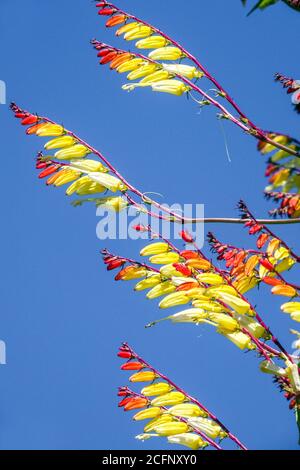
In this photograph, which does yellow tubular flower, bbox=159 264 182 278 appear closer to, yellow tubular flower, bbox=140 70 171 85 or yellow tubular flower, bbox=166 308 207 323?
yellow tubular flower, bbox=166 308 207 323

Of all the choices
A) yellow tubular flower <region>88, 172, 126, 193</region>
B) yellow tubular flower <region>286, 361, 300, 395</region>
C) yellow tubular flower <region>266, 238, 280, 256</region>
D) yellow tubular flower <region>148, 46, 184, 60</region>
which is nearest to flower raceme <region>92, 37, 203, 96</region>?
yellow tubular flower <region>148, 46, 184, 60</region>

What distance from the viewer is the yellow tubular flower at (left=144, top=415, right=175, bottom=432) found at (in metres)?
5.54

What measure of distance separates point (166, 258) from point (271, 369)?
3.92ft

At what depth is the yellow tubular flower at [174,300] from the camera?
5352 millimetres

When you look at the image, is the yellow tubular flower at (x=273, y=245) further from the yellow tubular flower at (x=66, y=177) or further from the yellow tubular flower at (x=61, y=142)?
the yellow tubular flower at (x=61, y=142)

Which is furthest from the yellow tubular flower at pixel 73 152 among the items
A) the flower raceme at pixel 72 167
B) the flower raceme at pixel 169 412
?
the flower raceme at pixel 169 412

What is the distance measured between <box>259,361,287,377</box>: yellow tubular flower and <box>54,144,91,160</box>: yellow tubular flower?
2.33 meters

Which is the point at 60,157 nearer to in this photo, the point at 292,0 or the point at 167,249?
the point at 167,249

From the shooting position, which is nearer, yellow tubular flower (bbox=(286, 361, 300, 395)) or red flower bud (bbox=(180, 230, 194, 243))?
yellow tubular flower (bbox=(286, 361, 300, 395))

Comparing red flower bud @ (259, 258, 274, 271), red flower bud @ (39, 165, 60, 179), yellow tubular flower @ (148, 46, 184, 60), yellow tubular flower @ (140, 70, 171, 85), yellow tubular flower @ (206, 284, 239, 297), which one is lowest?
yellow tubular flower @ (206, 284, 239, 297)

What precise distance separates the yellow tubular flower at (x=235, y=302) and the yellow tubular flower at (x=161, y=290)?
637mm

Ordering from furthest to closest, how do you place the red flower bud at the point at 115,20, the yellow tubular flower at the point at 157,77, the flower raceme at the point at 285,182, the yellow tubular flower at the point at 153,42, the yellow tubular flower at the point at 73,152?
the red flower bud at the point at 115,20, the yellow tubular flower at the point at 153,42, the yellow tubular flower at the point at 73,152, the yellow tubular flower at the point at 157,77, the flower raceme at the point at 285,182

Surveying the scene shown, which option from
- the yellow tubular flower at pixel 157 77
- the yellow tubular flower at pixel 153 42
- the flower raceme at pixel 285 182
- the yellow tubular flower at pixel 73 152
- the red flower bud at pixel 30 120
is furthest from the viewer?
the red flower bud at pixel 30 120

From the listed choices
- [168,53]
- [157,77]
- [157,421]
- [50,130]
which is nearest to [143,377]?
[157,421]
